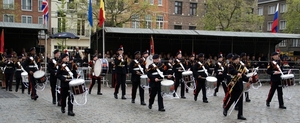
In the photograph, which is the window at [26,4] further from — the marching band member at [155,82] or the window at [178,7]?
the marching band member at [155,82]

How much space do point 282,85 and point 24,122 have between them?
28.2ft

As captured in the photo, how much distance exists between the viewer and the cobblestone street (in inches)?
376

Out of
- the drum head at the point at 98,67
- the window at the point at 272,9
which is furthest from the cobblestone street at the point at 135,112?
the window at the point at 272,9

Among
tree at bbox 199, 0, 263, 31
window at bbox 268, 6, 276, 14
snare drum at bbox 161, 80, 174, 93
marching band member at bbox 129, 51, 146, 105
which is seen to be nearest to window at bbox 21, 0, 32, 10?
tree at bbox 199, 0, 263, 31

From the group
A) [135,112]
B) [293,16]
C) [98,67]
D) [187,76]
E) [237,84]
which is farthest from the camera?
[293,16]

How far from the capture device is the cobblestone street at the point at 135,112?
376 inches

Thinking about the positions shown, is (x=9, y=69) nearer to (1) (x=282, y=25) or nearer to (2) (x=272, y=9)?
(1) (x=282, y=25)

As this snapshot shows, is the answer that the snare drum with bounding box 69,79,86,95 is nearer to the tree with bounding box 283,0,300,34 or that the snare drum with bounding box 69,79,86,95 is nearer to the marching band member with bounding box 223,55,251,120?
the marching band member with bounding box 223,55,251,120

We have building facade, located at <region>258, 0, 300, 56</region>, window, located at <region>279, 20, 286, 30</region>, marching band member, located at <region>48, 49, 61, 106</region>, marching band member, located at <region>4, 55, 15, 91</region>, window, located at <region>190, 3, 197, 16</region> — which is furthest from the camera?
window, located at <region>279, 20, 286, 30</region>

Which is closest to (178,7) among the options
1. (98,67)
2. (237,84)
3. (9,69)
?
(9,69)

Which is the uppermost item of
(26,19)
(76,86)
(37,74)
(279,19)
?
(279,19)

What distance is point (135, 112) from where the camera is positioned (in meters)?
10.7

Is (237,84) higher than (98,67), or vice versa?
(98,67)

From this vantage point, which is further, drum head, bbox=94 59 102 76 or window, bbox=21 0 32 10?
window, bbox=21 0 32 10
